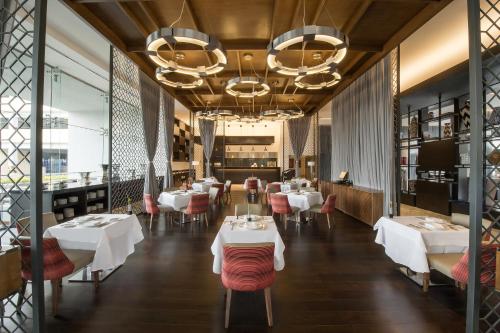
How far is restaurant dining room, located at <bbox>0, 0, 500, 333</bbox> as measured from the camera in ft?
8.27

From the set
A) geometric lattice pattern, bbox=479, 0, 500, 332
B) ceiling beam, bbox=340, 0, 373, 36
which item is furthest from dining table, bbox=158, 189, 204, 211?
geometric lattice pattern, bbox=479, 0, 500, 332

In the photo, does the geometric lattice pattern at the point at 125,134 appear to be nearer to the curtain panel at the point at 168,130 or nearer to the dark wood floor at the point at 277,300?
the curtain panel at the point at 168,130

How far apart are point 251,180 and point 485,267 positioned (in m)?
8.71

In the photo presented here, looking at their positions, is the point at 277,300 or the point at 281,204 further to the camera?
the point at 281,204

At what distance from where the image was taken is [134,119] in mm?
7652

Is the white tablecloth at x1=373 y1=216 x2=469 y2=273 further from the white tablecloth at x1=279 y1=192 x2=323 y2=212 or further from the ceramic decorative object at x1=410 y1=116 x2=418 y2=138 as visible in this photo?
the ceramic decorative object at x1=410 y1=116 x2=418 y2=138

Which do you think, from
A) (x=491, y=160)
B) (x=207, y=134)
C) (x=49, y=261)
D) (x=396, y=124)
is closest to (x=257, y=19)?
(x=396, y=124)

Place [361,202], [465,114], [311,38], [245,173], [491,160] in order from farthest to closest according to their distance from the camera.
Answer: [245,173], [465,114], [361,202], [311,38], [491,160]

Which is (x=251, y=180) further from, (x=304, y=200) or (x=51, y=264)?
(x=51, y=264)

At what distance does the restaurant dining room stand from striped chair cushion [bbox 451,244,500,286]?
1 centimetres

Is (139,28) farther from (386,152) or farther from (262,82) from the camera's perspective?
(386,152)

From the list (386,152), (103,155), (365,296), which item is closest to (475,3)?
(365,296)

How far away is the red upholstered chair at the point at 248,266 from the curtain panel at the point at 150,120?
236 inches

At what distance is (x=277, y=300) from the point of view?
3.13 meters
